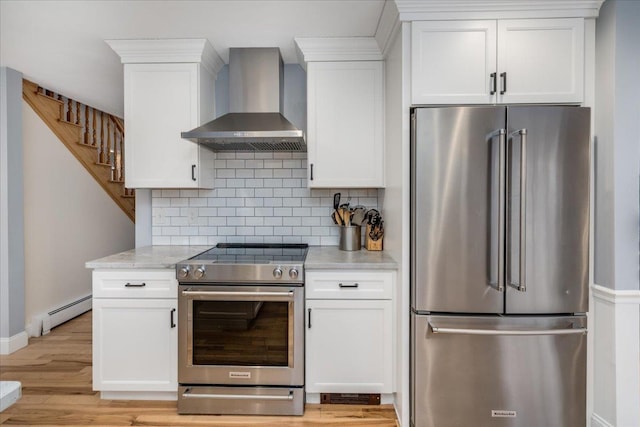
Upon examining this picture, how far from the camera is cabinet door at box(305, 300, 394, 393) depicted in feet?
7.29

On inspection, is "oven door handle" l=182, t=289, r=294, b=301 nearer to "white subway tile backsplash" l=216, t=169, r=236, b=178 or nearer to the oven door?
the oven door

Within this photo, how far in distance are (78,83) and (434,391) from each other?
385 cm

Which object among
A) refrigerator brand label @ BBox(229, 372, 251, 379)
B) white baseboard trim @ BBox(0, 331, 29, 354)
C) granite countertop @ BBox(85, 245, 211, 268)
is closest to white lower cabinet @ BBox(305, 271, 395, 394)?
refrigerator brand label @ BBox(229, 372, 251, 379)

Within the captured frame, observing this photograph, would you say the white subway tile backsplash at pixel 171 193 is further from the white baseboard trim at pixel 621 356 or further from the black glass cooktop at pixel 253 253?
the white baseboard trim at pixel 621 356

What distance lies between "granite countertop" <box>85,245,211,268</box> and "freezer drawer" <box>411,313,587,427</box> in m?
1.63

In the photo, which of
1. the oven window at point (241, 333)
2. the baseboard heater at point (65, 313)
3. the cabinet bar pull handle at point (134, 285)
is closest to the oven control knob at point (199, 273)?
the oven window at point (241, 333)

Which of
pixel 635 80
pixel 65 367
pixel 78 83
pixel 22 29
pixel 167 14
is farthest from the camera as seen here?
pixel 78 83

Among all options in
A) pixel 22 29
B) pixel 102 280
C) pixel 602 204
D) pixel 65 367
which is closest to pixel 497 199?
pixel 602 204

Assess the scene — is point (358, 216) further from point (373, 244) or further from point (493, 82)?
point (493, 82)

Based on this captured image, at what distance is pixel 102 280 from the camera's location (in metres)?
2.25

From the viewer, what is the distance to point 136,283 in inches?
88.7

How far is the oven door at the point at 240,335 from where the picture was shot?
85.8 inches

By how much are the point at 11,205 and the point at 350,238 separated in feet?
9.61

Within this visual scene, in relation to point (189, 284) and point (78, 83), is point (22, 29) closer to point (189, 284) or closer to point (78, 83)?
point (78, 83)
